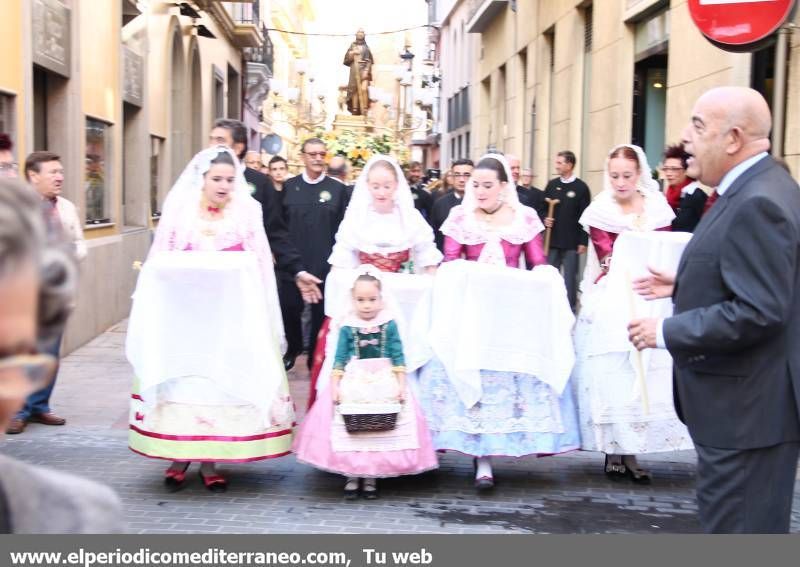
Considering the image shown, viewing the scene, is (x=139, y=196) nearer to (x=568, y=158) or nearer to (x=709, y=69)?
(x=568, y=158)

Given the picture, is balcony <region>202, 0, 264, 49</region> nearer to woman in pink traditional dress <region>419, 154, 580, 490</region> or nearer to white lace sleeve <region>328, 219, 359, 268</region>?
white lace sleeve <region>328, 219, 359, 268</region>

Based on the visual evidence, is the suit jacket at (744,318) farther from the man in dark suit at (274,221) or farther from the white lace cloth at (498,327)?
the man in dark suit at (274,221)

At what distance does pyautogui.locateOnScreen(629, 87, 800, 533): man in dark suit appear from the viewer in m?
3.17

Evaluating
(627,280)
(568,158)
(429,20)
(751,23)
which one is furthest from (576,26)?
(429,20)

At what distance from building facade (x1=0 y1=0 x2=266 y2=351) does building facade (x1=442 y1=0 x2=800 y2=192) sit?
237 inches

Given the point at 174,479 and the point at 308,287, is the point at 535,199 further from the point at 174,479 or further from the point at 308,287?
the point at 174,479

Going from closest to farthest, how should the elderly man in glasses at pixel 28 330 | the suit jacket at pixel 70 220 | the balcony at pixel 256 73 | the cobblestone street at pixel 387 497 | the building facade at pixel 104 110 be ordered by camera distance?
the elderly man in glasses at pixel 28 330, the cobblestone street at pixel 387 497, the suit jacket at pixel 70 220, the building facade at pixel 104 110, the balcony at pixel 256 73

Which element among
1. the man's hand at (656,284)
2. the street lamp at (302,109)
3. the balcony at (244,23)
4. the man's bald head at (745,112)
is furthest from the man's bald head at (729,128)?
the balcony at (244,23)

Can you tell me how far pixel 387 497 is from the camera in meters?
6.06

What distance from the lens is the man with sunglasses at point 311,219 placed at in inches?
375

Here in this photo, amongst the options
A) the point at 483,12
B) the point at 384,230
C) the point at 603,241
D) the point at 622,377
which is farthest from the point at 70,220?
the point at 483,12

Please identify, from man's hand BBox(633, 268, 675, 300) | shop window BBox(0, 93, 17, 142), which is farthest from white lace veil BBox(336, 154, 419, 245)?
shop window BBox(0, 93, 17, 142)

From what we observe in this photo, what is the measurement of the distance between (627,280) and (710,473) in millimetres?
2824

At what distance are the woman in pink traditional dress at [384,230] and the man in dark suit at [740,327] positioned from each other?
3432 mm
